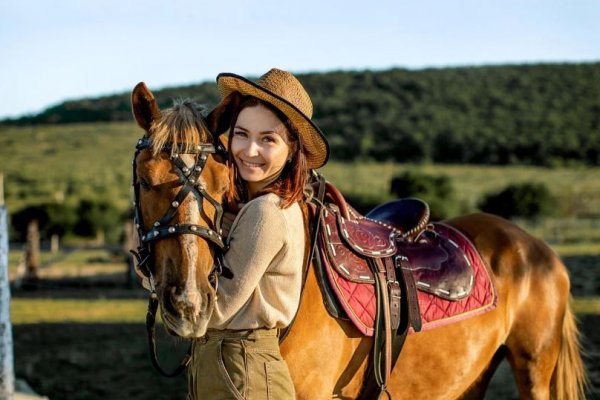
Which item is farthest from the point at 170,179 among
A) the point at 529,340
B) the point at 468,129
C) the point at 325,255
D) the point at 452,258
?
the point at 468,129

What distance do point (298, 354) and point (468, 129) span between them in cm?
6463

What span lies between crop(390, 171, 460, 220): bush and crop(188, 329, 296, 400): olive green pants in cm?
2046

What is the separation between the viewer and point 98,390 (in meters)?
7.23

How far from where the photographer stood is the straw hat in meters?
2.47

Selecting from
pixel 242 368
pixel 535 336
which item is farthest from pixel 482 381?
pixel 242 368

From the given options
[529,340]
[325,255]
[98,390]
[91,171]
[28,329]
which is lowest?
[91,171]

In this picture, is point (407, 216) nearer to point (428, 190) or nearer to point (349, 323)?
point (349, 323)

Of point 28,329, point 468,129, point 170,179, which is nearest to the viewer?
point 170,179

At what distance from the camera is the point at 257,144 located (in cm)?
249

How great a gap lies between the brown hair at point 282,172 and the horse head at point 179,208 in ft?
0.31

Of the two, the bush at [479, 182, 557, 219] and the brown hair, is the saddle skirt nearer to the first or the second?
the brown hair

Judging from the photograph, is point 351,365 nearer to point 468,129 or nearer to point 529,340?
point 529,340

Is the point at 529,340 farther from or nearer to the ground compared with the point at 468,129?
farther from the ground

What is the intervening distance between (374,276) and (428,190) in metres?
21.8
